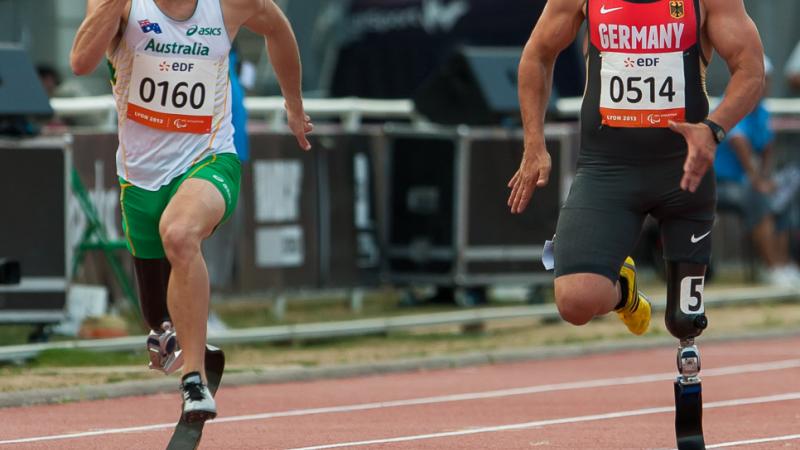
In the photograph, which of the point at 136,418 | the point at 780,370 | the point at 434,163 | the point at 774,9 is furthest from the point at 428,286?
the point at 774,9

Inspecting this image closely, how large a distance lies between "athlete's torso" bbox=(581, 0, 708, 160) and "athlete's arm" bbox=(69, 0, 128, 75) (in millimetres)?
2042

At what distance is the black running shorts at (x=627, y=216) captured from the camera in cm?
777

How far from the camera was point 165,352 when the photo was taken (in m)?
8.45

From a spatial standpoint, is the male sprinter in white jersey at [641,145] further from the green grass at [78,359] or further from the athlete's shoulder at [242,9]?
the green grass at [78,359]

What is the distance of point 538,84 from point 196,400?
2.07 metres

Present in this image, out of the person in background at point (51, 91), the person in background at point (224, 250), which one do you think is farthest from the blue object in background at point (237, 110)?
the person in background at point (51, 91)

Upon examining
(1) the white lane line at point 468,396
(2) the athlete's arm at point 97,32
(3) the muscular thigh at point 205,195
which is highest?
(2) the athlete's arm at point 97,32

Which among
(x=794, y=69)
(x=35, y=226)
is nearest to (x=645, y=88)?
(x=35, y=226)

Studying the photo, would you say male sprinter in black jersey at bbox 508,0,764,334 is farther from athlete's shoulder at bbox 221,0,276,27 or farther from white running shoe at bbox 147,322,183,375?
white running shoe at bbox 147,322,183,375

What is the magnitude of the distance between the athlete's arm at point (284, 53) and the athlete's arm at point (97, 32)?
760mm

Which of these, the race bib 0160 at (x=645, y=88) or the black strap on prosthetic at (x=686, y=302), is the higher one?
the race bib 0160 at (x=645, y=88)

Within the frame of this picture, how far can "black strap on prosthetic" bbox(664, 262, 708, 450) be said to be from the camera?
7812mm

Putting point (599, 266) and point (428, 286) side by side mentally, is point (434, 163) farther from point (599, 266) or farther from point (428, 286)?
point (599, 266)

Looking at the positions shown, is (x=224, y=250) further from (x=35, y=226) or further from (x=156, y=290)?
(x=156, y=290)
